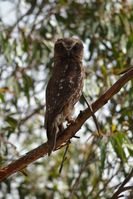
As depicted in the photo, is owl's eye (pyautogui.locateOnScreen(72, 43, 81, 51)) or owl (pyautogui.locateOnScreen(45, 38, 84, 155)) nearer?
owl (pyautogui.locateOnScreen(45, 38, 84, 155))

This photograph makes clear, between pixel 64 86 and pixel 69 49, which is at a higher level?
pixel 69 49

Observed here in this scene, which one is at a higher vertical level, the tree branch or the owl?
the owl

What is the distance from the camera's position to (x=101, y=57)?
20.7 feet

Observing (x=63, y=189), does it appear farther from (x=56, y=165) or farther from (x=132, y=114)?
(x=132, y=114)

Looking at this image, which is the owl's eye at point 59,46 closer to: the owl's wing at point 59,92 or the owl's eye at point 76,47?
the owl's eye at point 76,47

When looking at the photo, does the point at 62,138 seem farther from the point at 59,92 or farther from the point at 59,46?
the point at 59,46

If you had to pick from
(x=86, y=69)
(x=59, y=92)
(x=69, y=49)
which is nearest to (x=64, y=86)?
(x=59, y=92)

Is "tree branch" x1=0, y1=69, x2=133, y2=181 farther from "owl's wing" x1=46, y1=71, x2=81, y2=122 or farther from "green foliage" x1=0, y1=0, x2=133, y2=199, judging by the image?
"green foliage" x1=0, y1=0, x2=133, y2=199

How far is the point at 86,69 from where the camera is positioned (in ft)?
20.0

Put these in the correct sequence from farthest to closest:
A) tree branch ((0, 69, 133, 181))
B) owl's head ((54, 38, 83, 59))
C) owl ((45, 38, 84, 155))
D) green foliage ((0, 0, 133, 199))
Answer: green foliage ((0, 0, 133, 199)) < owl's head ((54, 38, 83, 59)) < owl ((45, 38, 84, 155)) < tree branch ((0, 69, 133, 181))

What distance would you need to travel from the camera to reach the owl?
3.48 m

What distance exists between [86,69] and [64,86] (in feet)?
8.27

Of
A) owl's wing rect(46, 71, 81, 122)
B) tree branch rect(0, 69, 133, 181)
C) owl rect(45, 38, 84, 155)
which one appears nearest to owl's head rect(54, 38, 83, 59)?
owl rect(45, 38, 84, 155)

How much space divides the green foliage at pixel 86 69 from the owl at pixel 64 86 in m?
0.96
